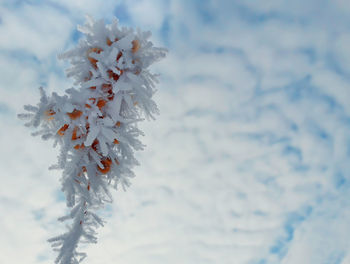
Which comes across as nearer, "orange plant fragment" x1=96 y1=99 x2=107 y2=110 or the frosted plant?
the frosted plant

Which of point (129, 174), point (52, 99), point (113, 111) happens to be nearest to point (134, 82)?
point (113, 111)

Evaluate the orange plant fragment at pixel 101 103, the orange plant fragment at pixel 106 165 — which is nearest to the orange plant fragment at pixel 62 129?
the orange plant fragment at pixel 101 103

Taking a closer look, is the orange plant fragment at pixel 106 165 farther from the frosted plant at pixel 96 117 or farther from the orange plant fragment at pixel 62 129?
the orange plant fragment at pixel 62 129

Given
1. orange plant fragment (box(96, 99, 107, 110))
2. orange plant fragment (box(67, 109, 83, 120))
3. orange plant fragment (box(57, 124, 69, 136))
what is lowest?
orange plant fragment (box(57, 124, 69, 136))

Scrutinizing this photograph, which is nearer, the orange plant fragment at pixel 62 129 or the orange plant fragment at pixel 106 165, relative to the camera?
the orange plant fragment at pixel 62 129

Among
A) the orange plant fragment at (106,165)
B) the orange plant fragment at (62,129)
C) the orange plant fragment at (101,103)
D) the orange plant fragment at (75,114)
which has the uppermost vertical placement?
the orange plant fragment at (101,103)

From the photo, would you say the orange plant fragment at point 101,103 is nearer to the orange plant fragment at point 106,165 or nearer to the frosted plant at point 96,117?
the frosted plant at point 96,117

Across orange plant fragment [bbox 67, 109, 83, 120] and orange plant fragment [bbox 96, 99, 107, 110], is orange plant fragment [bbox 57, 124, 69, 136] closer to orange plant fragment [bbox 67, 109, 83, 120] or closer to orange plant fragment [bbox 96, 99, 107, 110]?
orange plant fragment [bbox 67, 109, 83, 120]

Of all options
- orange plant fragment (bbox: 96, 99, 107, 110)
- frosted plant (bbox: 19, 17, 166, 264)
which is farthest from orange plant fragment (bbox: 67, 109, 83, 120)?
orange plant fragment (bbox: 96, 99, 107, 110)

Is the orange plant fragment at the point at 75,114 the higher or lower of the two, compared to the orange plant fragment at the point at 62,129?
higher
